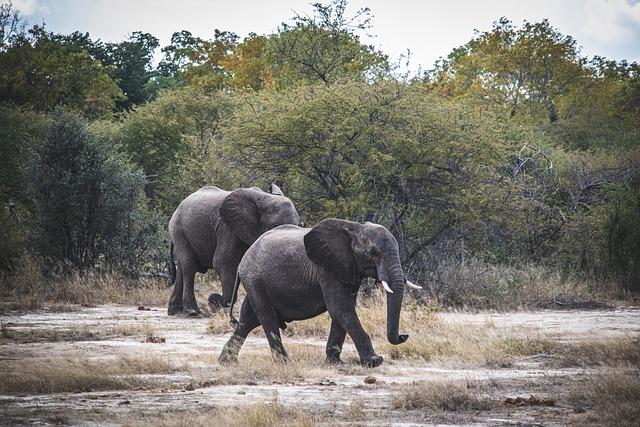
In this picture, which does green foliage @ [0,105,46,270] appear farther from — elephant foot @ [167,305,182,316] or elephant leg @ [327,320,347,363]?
elephant leg @ [327,320,347,363]

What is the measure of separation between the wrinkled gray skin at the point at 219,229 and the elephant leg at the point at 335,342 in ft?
15.7

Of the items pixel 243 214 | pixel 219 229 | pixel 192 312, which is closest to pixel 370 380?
pixel 243 214

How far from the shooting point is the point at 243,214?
1923cm

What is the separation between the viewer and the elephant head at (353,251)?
1301cm

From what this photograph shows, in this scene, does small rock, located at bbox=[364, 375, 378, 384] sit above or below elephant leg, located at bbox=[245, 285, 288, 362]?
below

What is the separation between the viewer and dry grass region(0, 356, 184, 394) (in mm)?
11539

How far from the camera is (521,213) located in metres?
24.7

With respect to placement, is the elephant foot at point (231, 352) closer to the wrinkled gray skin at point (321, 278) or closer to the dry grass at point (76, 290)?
the wrinkled gray skin at point (321, 278)

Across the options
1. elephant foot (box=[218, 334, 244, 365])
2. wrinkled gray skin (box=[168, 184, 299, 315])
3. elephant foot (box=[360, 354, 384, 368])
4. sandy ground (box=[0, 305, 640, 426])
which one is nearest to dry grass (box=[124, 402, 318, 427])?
sandy ground (box=[0, 305, 640, 426])

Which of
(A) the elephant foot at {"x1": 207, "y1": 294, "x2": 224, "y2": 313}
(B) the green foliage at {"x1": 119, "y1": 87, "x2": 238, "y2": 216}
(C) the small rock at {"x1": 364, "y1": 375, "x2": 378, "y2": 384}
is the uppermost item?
(B) the green foliage at {"x1": 119, "y1": 87, "x2": 238, "y2": 216}

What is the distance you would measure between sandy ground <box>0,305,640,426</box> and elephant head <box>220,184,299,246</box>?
1.92m

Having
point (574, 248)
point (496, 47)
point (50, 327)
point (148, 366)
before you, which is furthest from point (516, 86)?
point (148, 366)

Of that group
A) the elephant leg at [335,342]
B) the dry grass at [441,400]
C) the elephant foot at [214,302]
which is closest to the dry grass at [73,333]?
the elephant foot at [214,302]

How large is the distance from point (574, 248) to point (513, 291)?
4225 millimetres
